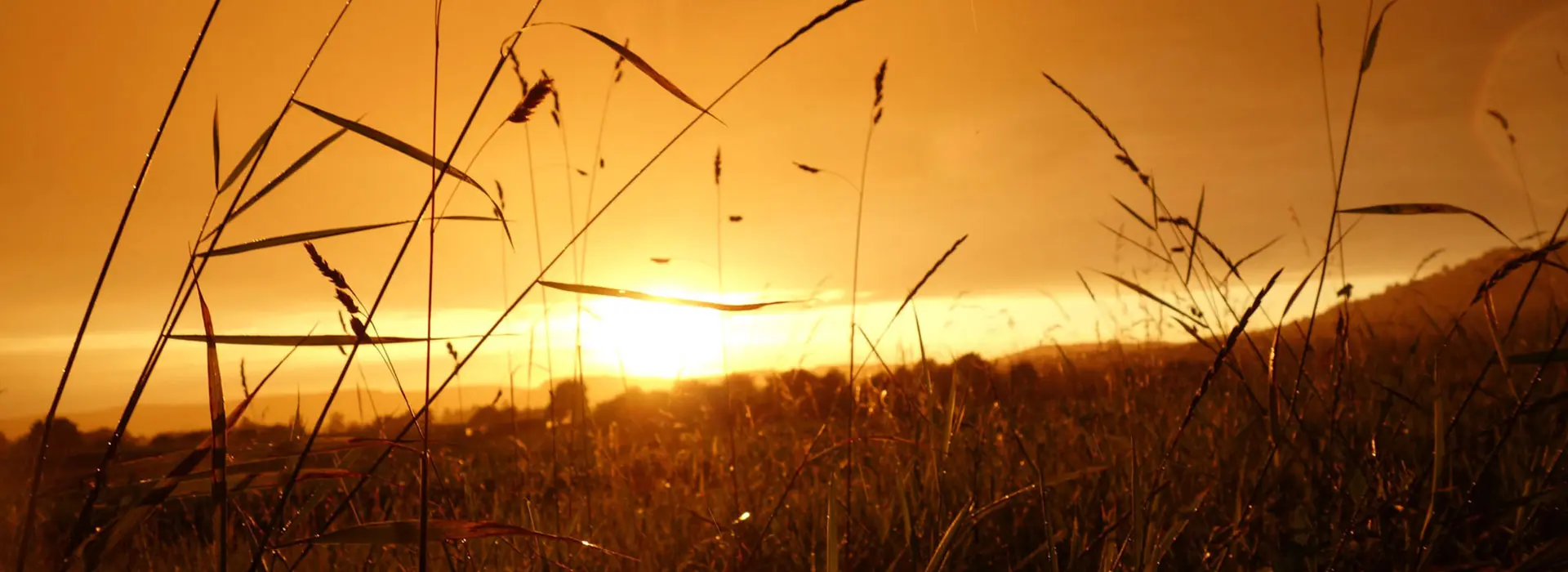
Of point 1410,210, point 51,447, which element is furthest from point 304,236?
point 1410,210

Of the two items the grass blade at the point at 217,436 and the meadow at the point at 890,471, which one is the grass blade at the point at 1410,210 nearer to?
the meadow at the point at 890,471

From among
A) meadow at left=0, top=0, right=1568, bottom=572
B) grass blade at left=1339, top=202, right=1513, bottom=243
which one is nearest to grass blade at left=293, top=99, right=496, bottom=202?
meadow at left=0, top=0, right=1568, bottom=572

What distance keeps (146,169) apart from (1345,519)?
191 cm

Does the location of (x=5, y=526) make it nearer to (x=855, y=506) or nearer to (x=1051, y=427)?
(x=855, y=506)

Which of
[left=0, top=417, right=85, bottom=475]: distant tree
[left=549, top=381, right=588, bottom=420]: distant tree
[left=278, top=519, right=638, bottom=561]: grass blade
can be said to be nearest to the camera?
[left=278, top=519, right=638, bottom=561]: grass blade

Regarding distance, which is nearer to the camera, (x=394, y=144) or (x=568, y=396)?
(x=394, y=144)

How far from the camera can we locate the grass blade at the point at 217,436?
0.91 meters

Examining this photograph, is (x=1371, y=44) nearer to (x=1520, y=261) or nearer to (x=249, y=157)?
(x=1520, y=261)

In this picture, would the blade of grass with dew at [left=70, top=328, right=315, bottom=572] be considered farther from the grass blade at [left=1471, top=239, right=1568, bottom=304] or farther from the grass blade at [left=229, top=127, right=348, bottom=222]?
the grass blade at [left=1471, top=239, right=1568, bottom=304]

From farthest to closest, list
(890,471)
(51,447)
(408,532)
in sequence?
(890,471), (51,447), (408,532)

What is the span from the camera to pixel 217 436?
93 centimetres

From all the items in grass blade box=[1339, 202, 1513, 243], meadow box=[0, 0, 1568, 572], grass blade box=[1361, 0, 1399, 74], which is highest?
grass blade box=[1361, 0, 1399, 74]

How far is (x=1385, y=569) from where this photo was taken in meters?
1.33

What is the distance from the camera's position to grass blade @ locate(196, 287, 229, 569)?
0.91 metres
